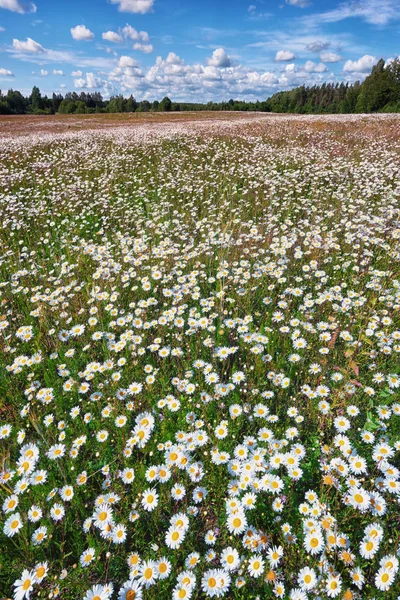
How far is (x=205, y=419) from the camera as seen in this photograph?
260cm

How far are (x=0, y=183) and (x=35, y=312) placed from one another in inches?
311

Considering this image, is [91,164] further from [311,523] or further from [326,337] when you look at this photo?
[311,523]

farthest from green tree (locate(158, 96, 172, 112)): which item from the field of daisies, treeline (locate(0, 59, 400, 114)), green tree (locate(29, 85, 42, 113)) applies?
the field of daisies

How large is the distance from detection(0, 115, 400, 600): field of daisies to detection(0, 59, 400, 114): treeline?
53.4 m

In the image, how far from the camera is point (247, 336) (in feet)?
10.9

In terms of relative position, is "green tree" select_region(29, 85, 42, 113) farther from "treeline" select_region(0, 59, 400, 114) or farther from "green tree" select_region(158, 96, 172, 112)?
"green tree" select_region(158, 96, 172, 112)

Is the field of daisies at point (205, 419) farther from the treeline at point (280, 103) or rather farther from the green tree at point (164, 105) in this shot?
the green tree at point (164, 105)

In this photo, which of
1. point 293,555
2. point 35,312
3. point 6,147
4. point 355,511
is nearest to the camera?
point 293,555

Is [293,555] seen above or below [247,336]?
Result: below

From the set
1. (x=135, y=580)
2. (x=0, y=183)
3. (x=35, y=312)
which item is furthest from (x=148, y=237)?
(x=0, y=183)

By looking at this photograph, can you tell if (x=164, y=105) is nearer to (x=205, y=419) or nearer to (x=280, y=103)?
(x=280, y=103)

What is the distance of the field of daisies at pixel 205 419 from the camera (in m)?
1.83

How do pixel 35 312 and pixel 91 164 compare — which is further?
pixel 91 164

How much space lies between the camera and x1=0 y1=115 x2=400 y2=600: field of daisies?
1.83m
